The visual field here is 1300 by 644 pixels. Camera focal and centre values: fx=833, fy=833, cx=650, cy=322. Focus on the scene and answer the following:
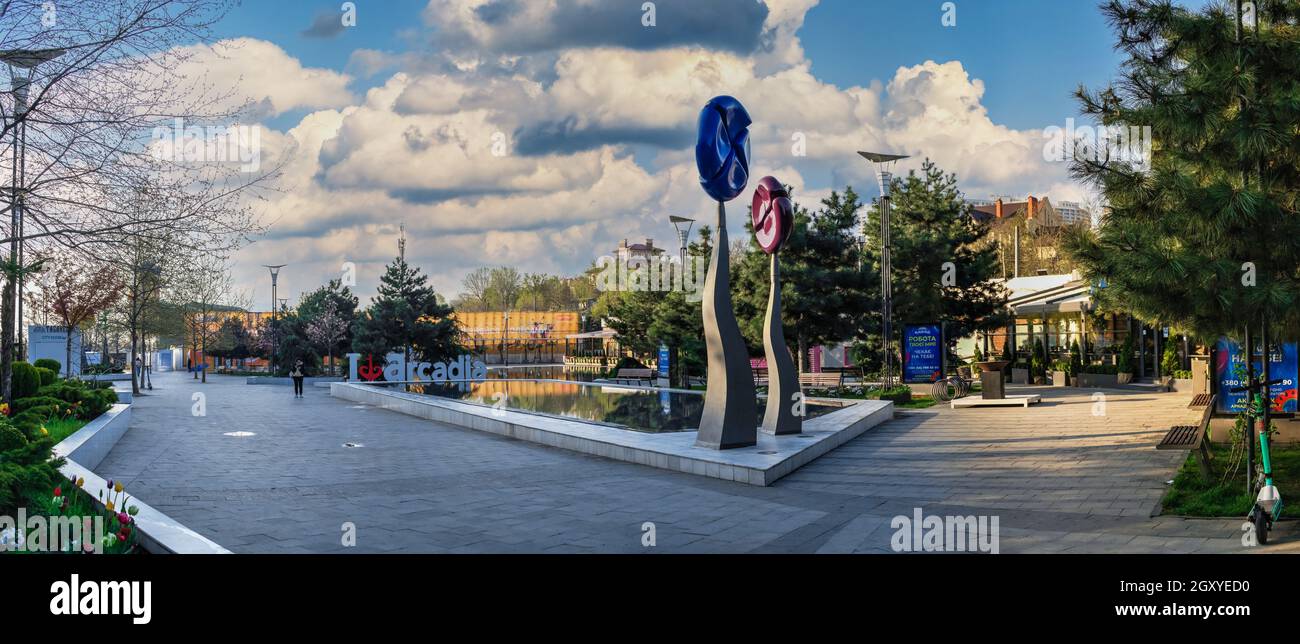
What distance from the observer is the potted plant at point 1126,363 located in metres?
26.9

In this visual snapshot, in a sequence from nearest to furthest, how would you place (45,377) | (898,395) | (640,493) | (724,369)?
(640,493) → (724,369) → (45,377) → (898,395)

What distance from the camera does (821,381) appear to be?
26.2m

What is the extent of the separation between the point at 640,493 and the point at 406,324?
3031 cm

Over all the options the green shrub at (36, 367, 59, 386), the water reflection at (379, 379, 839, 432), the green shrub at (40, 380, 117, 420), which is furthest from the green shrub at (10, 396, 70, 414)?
the water reflection at (379, 379, 839, 432)

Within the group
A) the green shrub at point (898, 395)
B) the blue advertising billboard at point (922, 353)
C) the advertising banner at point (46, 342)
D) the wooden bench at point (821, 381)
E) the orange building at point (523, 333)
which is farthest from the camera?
the orange building at point (523, 333)

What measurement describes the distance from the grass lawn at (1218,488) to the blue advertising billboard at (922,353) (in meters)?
12.5

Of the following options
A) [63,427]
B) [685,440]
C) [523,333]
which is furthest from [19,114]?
[523,333]

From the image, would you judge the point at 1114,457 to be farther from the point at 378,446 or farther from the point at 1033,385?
the point at 1033,385

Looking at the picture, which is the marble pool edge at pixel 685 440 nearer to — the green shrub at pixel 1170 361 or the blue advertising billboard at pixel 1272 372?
the blue advertising billboard at pixel 1272 372

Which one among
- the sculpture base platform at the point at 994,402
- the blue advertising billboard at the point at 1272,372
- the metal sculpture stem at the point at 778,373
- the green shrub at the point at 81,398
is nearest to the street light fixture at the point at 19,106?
the green shrub at the point at 81,398

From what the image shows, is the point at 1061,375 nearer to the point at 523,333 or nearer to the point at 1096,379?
the point at 1096,379
